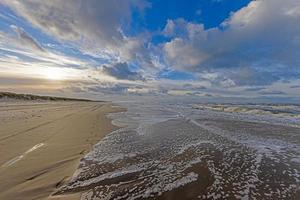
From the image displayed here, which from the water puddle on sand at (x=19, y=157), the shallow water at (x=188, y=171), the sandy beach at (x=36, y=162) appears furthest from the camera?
the water puddle on sand at (x=19, y=157)

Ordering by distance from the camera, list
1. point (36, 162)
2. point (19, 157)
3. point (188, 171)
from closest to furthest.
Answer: point (188, 171), point (36, 162), point (19, 157)

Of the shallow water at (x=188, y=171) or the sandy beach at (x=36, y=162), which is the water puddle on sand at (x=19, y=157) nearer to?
the sandy beach at (x=36, y=162)

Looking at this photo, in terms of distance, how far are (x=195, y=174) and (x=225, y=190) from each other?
112cm

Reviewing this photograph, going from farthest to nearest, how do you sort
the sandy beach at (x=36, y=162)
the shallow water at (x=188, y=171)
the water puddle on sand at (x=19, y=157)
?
the water puddle on sand at (x=19, y=157) < the shallow water at (x=188, y=171) < the sandy beach at (x=36, y=162)

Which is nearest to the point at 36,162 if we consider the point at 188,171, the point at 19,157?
the point at 19,157

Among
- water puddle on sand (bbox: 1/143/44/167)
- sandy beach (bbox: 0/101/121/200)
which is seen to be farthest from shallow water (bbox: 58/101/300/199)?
water puddle on sand (bbox: 1/143/44/167)

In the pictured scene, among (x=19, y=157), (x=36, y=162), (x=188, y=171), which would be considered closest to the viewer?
(x=188, y=171)

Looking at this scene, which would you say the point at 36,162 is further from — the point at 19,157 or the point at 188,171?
the point at 188,171

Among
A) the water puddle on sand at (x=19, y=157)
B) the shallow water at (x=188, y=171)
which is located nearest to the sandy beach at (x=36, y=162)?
the water puddle on sand at (x=19, y=157)

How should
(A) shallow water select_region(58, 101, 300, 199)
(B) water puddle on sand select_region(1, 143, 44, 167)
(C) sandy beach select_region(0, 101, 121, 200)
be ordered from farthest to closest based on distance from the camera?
(B) water puddle on sand select_region(1, 143, 44, 167)
(A) shallow water select_region(58, 101, 300, 199)
(C) sandy beach select_region(0, 101, 121, 200)

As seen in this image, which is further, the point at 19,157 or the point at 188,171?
the point at 19,157

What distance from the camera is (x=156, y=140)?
10.8 m

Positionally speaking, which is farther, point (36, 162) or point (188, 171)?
point (36, 162)

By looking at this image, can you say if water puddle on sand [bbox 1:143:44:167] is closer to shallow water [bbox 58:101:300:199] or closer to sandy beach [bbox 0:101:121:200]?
sandy beach [bbox 0:101:121:200]
